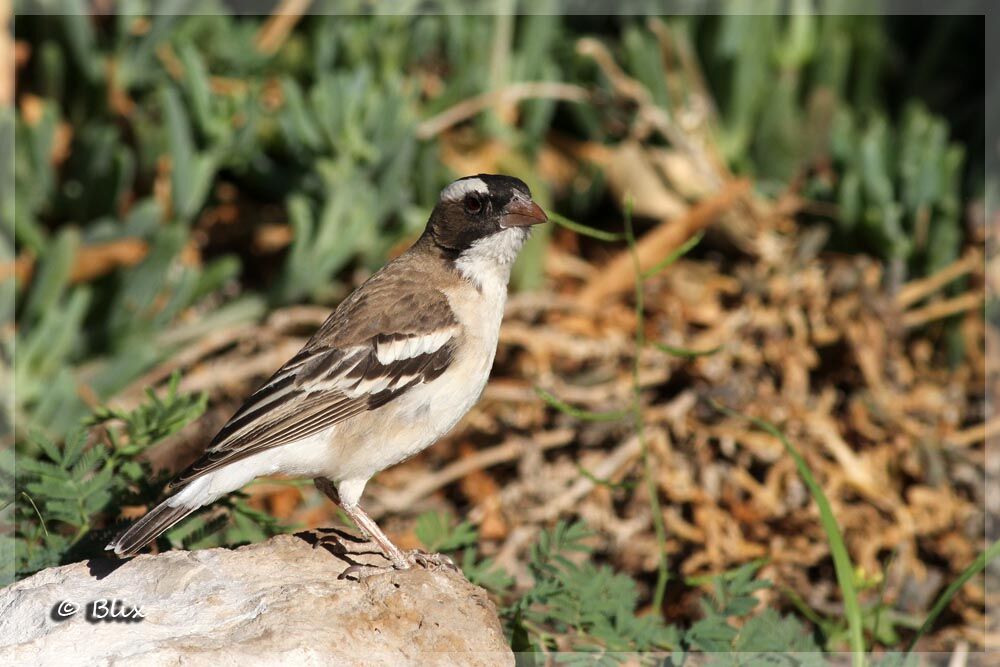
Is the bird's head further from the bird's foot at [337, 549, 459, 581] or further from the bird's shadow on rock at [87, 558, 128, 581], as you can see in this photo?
the bird's shadow on rock at [87, 558, 128, 581]

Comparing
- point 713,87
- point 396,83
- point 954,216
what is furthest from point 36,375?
point 954,216

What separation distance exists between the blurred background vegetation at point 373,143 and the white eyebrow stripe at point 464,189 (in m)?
2.24

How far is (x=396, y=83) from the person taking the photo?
7238 millimetres

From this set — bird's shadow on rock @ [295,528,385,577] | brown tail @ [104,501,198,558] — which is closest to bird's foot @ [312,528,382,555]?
bird's shadow on rock @ [295,528,385,577]

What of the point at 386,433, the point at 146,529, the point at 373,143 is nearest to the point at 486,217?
the point at 386,433

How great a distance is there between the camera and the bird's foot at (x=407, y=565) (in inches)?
153

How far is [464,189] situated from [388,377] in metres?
0.83

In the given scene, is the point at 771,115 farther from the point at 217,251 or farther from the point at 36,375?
the point at 36,375

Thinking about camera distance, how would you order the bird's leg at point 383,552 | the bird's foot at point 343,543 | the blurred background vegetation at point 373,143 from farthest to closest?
the blurred background vegetation at point 373,143
the bird's foot at point 343,543
the bird's leg at point 383,552

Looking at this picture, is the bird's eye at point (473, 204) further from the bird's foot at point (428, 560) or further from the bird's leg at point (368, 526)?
the bird's foot at point (428, 560)

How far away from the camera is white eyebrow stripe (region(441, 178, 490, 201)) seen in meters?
4.70

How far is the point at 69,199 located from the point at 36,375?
1235 millimetres
